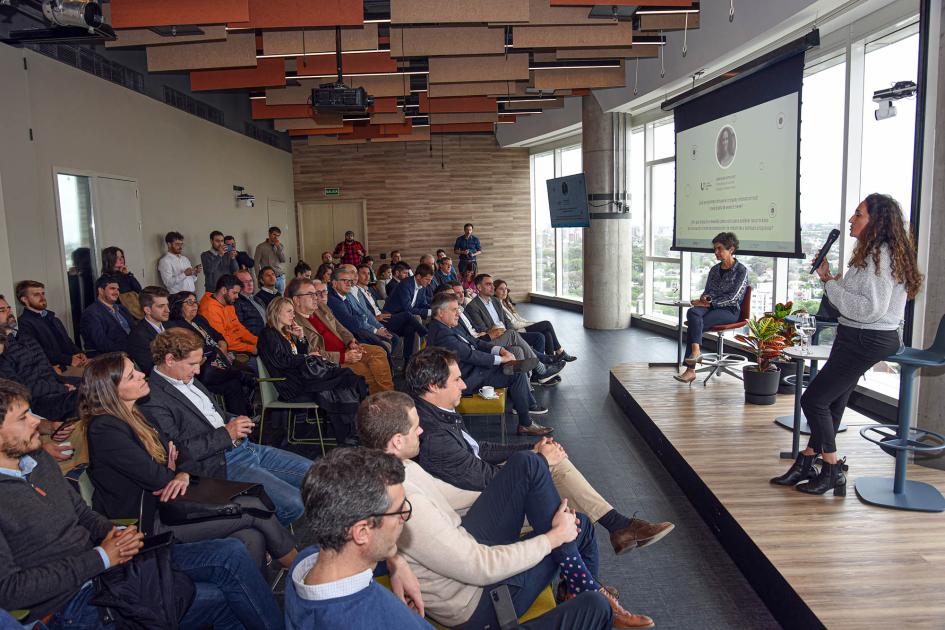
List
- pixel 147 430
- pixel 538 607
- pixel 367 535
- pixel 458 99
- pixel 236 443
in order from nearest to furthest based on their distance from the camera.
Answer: pixel 367 535
pixel 538 607
pixel 147 430
pixel 236 443
pixel 458 99

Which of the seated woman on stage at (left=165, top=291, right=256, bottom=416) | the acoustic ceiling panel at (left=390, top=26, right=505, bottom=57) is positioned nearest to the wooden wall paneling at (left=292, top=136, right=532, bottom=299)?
the acoustic ceiling panel at (left=390, top=26, right=505, bottom=57)

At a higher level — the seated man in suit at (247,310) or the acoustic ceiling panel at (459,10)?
the acoustic ceiling panel at (459,10)

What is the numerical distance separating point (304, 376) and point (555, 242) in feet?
32.8

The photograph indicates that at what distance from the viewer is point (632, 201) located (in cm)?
1077

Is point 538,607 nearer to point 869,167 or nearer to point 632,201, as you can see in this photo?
point 869,167

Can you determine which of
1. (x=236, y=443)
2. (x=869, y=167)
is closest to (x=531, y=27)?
(x=869, y=167)

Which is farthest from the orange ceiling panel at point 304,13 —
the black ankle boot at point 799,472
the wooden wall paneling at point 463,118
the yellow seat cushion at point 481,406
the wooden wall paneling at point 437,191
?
the wooden wall paneling at point 437,191

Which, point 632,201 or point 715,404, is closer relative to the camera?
point 715,404

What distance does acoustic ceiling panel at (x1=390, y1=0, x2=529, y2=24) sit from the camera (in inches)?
220

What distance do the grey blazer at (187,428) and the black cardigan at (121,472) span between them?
0.33 m

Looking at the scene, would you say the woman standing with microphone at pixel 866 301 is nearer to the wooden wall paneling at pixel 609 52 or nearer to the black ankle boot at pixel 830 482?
the black ankle boot at pixel 830 482

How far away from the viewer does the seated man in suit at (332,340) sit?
530 centimetres

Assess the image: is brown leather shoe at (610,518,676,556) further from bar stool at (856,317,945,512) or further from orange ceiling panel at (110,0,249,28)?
orange ceiling panel at (110,0,249,28)

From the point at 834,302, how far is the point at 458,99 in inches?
318
